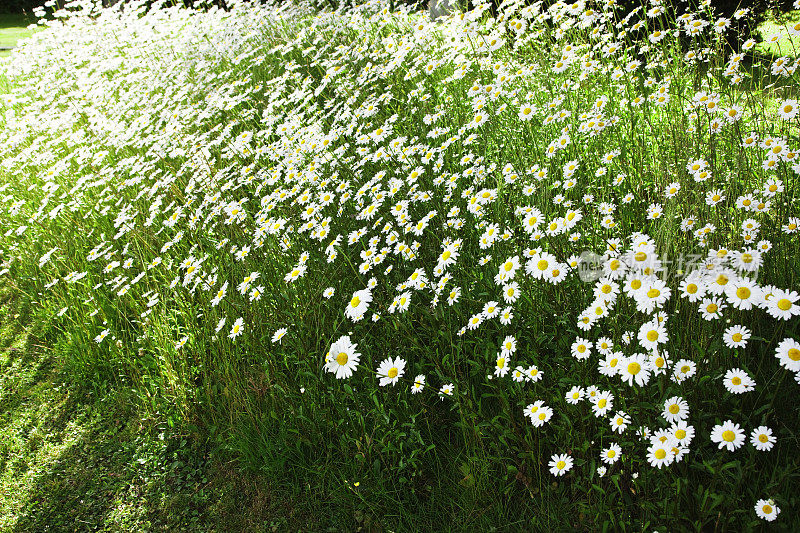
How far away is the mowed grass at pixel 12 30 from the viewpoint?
1378 cm

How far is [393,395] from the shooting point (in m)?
2.31

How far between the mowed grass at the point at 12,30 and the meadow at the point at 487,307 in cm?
1206

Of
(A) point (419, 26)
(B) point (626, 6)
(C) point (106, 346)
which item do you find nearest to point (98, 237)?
(C) point (106, 346)

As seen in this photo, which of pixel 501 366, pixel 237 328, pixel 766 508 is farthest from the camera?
pixel 237 328

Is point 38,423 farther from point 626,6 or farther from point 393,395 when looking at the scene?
point 626,6

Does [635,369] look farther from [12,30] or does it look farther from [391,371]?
[12,30]

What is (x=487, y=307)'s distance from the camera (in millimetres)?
2172

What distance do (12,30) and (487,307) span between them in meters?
20.5

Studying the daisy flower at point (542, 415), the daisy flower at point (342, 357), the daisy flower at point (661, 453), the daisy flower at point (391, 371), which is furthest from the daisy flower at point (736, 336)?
the daisy flower at point (342, 357)

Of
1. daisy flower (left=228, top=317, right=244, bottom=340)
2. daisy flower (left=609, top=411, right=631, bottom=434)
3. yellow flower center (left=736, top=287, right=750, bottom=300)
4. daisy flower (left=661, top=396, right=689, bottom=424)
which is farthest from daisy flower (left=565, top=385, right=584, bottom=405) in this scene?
daisy flower (left=228, top=317, right=244, bottom=340)

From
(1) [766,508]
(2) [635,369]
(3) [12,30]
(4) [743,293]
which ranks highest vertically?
(3) [12,30]

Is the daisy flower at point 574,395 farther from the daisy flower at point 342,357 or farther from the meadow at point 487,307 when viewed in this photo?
the daisy flower at point 342,357

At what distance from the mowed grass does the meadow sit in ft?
39.6

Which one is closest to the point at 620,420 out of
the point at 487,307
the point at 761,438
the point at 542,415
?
the point at 542,415
